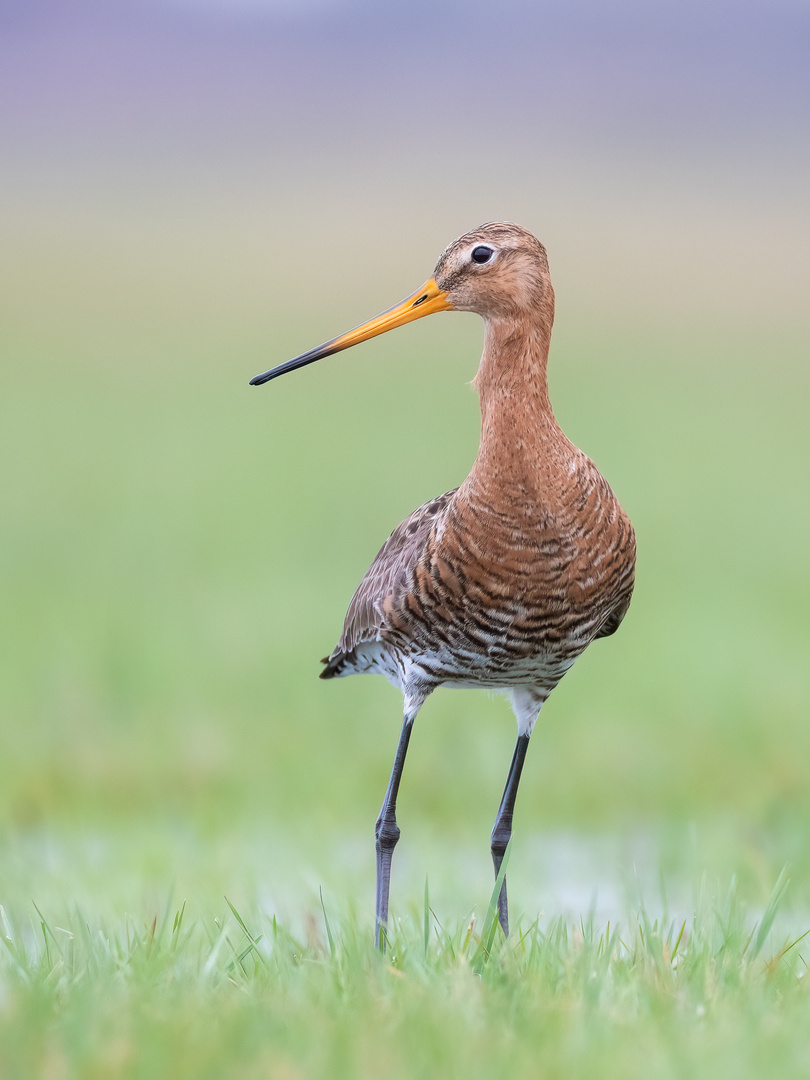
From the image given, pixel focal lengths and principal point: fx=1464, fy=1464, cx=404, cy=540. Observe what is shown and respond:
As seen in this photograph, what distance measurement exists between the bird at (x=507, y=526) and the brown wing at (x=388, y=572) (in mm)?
18

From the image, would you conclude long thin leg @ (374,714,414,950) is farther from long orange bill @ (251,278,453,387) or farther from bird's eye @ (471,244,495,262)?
bird's eye @ (471,244,495,262)

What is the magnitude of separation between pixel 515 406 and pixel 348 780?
17.0 ft

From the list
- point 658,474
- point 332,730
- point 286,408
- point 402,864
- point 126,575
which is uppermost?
point 286,408

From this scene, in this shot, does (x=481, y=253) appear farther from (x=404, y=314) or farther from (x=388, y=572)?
(x=388, y=572)

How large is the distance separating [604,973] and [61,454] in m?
18.3

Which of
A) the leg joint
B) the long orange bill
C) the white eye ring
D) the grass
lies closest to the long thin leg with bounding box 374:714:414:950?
the leg joint

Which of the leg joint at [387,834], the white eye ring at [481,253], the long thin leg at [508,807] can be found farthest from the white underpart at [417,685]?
the white eye ring at [481,253]

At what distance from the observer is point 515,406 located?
4832 mm

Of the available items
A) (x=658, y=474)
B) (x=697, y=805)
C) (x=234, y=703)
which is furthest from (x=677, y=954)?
(x=658, y=474)

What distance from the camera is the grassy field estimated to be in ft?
12.3

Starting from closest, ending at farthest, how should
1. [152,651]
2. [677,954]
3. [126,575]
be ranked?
[677,954] < [152,651] < [126,575]

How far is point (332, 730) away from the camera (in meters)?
10.5

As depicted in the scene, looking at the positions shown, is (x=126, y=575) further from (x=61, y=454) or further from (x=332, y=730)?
(x=61, y=454)

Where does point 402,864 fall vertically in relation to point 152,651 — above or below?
below
